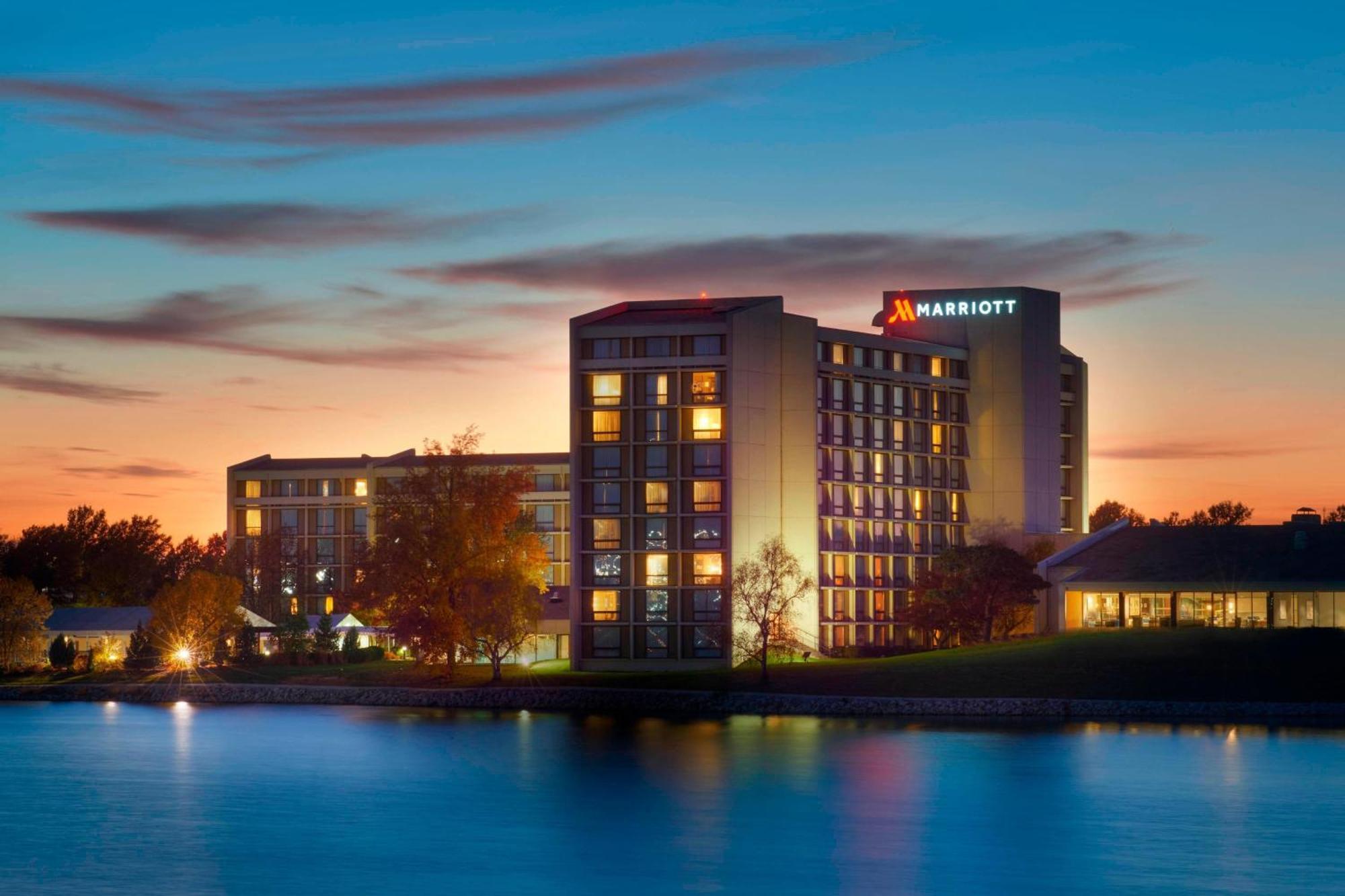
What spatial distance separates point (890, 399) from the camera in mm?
154750

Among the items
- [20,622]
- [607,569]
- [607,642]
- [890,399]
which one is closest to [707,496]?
[607,569]

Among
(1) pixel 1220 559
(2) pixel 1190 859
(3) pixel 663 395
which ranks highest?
(3) pixel 663 395

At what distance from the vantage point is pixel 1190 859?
56.4 metres

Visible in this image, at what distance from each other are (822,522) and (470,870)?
94.9 m

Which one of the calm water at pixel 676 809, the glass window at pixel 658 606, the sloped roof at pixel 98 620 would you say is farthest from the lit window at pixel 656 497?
the sloped roof at pixel 98 620

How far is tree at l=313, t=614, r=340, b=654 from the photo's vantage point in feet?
493

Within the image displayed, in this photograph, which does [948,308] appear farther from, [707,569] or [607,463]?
[607,463]

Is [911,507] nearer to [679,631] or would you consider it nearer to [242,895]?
[679,631]

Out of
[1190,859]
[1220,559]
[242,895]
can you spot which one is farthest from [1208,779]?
[1220,559]

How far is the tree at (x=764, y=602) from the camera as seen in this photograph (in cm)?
12775

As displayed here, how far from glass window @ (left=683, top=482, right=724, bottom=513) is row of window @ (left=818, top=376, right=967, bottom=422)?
12813 mm

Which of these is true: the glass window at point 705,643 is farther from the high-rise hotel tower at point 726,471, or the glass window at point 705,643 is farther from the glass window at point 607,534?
the glass window at point 607,534

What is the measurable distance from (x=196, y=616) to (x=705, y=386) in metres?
45.5

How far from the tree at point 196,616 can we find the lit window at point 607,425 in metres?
34.7
